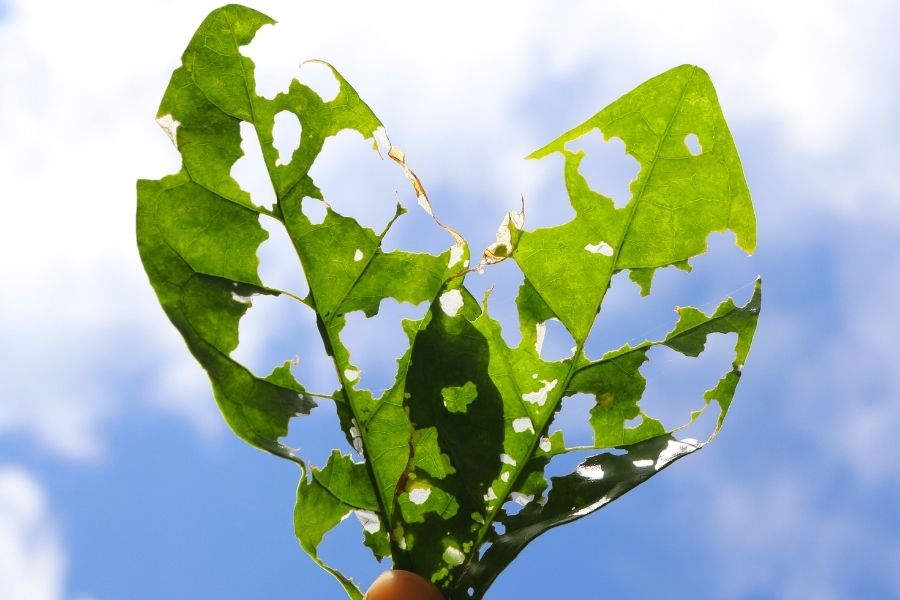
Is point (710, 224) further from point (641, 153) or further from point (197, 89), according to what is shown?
point (197, 89)

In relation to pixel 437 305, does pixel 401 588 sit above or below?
below

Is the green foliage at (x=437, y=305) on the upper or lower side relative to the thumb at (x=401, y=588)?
upper

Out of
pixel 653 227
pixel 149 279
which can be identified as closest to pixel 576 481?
pixel 653 227

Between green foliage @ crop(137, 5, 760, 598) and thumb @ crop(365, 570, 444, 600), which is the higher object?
green foliage @ crop(137, 5, 760, 598)
